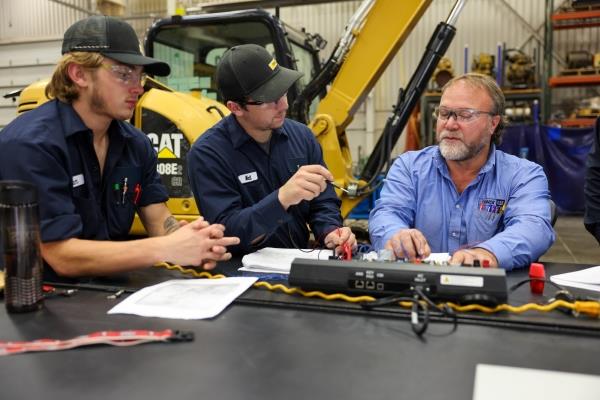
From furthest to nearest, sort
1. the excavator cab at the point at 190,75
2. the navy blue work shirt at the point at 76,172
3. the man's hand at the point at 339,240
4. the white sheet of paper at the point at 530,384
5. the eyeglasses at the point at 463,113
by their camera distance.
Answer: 1. the excavator cab at the point at 190,75
2. the eyeglasses at the point at 463,113
3. the man's hand at the point at 339,240
4. the navy blue work shirt at the point at 76,172
5. the white sheet of paper at the point at 530,384

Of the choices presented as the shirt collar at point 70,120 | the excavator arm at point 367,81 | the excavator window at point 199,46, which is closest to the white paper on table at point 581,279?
the shirt collar at point 70,120

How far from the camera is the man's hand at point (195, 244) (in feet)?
5.15

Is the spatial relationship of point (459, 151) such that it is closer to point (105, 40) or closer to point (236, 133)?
point (236, 133)

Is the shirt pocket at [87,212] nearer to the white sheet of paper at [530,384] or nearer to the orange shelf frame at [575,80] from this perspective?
the white sheet of paper at [530,384]

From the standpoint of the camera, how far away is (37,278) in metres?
1.30

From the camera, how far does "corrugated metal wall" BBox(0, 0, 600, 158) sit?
8.98m

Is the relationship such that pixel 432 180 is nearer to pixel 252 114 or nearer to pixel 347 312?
pixel 252 114

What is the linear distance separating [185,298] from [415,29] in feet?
29.8

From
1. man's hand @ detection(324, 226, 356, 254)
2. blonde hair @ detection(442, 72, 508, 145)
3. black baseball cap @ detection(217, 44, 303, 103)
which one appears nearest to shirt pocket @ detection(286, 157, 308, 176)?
black baseball cap @ detection(217, 44, 303, 103)

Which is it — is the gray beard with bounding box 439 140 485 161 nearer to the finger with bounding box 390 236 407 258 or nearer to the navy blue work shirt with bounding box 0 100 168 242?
the finger with bounding box 390 236 407 258

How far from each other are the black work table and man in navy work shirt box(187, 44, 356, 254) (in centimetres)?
82

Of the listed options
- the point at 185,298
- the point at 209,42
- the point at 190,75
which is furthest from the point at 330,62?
the point at 185,298

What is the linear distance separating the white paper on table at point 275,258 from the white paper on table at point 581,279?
0.72 meters

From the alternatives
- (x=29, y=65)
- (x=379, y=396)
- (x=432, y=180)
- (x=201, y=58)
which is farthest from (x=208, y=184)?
(x=29, y=65)
